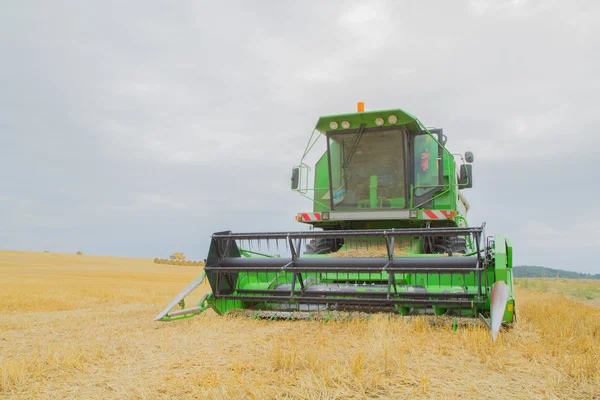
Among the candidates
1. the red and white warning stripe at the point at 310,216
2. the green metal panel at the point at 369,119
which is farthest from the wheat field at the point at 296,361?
the green metal panel at the point at 369,119

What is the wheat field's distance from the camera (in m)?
2.47

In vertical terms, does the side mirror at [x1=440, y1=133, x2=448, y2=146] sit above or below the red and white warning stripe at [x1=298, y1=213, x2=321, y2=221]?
above

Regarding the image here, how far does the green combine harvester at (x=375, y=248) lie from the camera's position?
461 centimetres

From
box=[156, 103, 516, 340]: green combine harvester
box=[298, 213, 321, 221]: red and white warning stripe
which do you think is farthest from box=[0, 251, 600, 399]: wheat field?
box=[298, 213, 321, 221]: red and white warning stripe

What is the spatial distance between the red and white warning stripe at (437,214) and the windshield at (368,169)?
393 millimetres

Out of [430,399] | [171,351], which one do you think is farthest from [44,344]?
[430,399]

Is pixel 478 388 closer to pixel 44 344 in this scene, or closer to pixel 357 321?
pixel 357 321

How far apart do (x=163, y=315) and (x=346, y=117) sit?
3.98 metres

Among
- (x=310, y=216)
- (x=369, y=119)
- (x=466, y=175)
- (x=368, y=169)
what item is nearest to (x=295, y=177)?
(x=310, y=216)

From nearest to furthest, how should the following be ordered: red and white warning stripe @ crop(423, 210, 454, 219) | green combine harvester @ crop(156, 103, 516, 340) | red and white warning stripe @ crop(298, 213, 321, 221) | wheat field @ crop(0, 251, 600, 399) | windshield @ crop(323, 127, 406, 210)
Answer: wheat field @ crop(0, 251, 600, 399) → green combine harvester @ crop(156, 103, 516, 340) → red and white warning stripe @ crop(423, 210, 454, 219) → windshield @ crop(323, 127, 406, 210) → red and white warning stripe @ crop(298, 213, 321, 221)

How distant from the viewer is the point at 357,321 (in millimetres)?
4441

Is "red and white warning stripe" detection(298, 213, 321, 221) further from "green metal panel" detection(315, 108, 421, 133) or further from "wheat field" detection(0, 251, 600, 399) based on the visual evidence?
"wheat field" detection(0, 251, 600, 399)

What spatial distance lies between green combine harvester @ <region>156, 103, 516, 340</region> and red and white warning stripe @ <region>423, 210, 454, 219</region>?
0.02m

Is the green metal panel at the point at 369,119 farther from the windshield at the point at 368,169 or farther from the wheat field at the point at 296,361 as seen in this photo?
the wheat field at the point at 296,361
